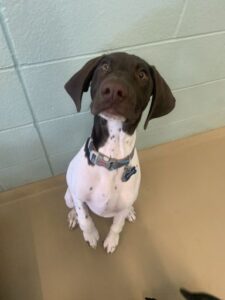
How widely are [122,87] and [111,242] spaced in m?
1.17

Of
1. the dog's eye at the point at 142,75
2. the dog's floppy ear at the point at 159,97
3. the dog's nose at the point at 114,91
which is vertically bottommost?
the dog's floppy ear at the point at 159,97

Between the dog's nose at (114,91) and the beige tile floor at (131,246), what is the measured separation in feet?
4.03

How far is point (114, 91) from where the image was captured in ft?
3.18

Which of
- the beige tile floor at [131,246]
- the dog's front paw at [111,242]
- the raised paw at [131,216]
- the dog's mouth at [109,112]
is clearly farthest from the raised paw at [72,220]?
the dog's mouth at [109,112]

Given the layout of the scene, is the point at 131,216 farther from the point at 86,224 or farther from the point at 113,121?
the point at 113,121

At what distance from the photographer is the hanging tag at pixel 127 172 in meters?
1.37

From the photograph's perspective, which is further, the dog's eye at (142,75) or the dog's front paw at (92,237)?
the dog's front paw at (92,237)

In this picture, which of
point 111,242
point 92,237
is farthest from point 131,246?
point 92,237

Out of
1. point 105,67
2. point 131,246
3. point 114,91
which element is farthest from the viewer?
point 131,246

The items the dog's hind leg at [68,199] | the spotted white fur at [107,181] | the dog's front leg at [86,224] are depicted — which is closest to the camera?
the spotted white fur at [107,181]

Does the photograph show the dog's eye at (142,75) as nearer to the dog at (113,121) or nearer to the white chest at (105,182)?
the dog at (113,121)

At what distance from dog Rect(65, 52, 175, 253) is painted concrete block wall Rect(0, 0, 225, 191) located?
0.68 ft

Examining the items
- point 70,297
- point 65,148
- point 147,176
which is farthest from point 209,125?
point 70,297

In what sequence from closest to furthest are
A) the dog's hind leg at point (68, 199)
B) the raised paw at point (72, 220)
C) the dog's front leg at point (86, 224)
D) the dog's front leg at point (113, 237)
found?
the dog's front leg at point (86, 224) < the dog's front leg at point (113, 237) < the dog's hind leg at point (68, 199) < the raised paw at point (72, 220)
